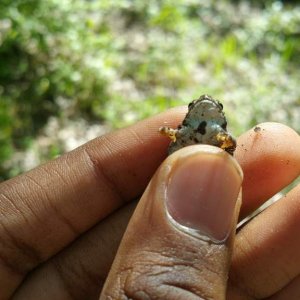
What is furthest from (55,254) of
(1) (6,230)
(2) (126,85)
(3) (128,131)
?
(2) (126,85)

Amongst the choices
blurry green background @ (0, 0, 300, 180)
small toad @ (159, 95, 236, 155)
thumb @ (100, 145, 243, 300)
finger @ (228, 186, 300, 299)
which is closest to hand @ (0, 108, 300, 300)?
finger @ (228, 186, 300, 299)

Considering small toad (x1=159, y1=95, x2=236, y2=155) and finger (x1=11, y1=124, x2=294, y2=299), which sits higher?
small toad (x1=159, y1=95, x2=236, y2=155)

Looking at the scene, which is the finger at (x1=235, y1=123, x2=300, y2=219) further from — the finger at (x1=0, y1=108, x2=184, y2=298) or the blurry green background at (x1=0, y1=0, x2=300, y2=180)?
the blurry green background at (x1=0, y1=0, x2=300, y2=180)

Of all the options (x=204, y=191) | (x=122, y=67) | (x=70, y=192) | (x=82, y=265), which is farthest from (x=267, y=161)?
(x=122, y=67)

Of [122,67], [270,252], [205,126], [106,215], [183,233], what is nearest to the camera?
[183,233]

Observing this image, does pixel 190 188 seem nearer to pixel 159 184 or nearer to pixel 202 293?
pixel 159 184

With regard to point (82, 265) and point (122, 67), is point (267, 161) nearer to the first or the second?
point (82, 265)

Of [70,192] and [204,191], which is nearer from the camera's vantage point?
[204,191]
